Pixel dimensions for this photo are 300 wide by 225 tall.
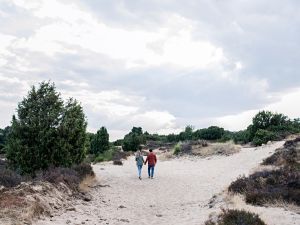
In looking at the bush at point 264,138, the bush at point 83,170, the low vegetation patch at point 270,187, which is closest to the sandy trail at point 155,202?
the bush at point 83,170

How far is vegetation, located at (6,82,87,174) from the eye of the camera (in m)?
24.4

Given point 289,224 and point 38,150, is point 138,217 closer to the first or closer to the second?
point 289,224

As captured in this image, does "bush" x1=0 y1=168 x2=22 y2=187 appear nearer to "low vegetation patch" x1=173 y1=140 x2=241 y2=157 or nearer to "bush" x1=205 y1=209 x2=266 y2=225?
"bush" x1=205 y1=209 x2=266 y2=225

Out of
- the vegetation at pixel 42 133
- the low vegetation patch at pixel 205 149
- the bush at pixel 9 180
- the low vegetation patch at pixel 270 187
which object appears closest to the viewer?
Result: the low vegetation patch at pixel 270 187

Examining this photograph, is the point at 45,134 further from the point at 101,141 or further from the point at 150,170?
the point at 101,141

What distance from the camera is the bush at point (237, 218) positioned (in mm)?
10797

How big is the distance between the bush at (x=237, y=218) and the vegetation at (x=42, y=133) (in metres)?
14.7

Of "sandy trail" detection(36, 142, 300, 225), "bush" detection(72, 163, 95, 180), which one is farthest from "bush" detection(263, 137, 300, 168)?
"bush" detection(72, 163, 95, 180)

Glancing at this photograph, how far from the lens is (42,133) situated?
2431 centimetres

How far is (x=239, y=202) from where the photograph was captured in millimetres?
14117

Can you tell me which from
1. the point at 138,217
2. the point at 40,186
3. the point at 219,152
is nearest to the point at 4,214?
the point at 40,186

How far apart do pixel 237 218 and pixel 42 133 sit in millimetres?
15853

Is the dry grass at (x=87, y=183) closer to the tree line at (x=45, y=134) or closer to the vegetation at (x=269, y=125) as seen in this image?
the tree line at (x=45, y=134)

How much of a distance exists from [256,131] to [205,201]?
3298 cm
